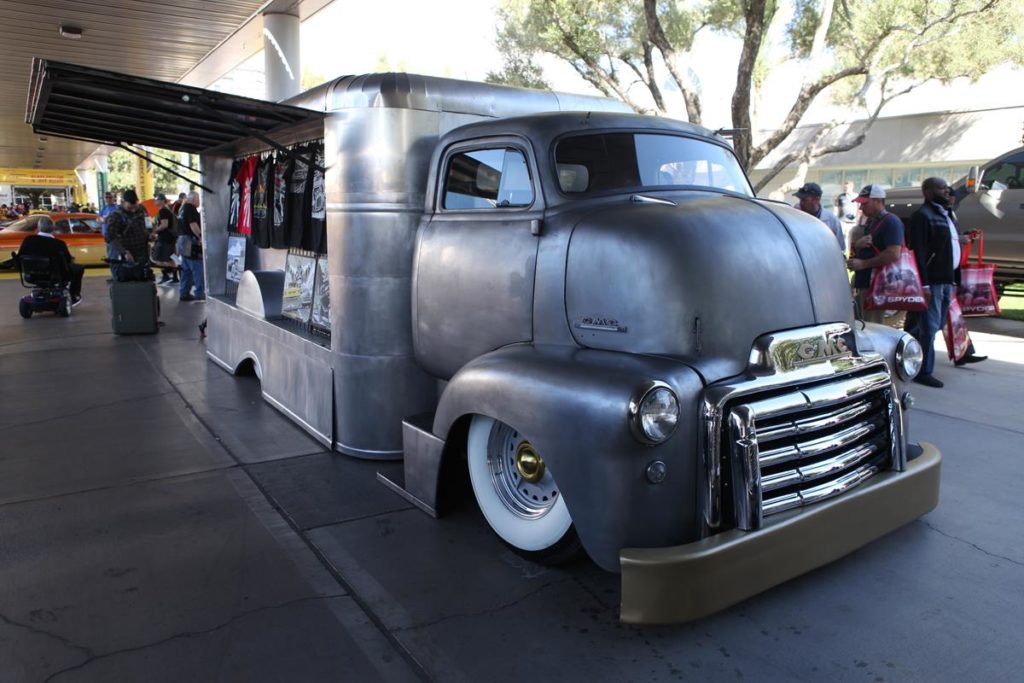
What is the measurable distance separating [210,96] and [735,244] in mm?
3568

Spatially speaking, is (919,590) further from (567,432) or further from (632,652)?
(567,432)

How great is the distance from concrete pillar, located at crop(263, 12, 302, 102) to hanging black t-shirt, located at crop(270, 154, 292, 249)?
24.6 ft

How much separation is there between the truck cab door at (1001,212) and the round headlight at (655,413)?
37.8 feet

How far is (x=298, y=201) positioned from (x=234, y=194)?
7.66 ft

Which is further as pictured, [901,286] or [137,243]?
[137,243]

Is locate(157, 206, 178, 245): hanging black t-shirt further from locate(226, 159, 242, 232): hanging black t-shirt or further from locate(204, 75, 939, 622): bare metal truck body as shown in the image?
locate(204, 75, 939, 622): bare metal truck body

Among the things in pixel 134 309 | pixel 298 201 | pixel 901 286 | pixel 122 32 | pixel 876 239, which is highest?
pixel 122 32

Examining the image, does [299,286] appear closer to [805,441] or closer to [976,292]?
[805,441]

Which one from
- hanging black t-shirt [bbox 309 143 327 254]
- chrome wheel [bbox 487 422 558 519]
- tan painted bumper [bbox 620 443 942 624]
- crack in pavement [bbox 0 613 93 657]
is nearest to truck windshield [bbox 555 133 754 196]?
chrome wheel [bbox 487 422 558 519]

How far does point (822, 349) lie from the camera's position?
3486 mm

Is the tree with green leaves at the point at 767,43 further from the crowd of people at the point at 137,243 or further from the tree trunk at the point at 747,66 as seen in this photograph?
the crowd of people at the point at 137,243

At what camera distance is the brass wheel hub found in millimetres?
3724

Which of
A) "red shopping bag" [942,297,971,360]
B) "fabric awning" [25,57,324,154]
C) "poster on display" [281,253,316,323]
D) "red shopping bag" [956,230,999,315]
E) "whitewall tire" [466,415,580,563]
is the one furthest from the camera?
"red shopping bag" [956,230,999,315]

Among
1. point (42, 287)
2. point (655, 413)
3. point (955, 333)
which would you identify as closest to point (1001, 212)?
point (955, 333)
